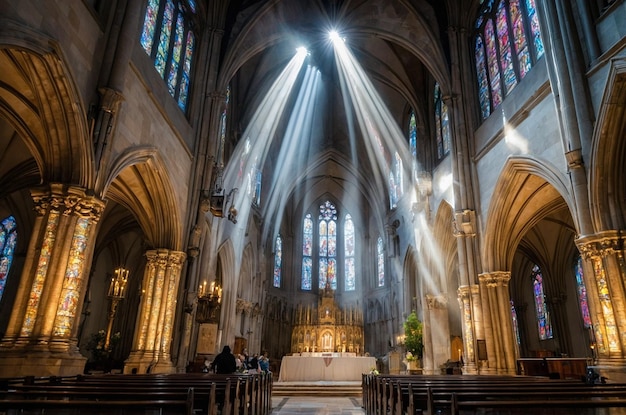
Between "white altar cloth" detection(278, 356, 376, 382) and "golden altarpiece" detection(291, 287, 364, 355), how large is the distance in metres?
8.71

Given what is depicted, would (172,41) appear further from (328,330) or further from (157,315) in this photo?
(328,330)

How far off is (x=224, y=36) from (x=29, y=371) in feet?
49.2

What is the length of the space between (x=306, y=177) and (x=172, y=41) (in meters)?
19.4

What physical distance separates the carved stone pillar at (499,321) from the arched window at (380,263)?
15576 millimetres

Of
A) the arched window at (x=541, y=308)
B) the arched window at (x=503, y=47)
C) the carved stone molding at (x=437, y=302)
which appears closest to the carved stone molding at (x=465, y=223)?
the arched window at (x=503, y=47)

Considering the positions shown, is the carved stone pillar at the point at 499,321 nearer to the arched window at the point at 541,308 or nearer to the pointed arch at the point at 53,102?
the arched window at the point at 541,308

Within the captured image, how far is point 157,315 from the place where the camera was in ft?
45.3

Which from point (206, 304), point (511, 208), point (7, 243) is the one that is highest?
point (511, 208)

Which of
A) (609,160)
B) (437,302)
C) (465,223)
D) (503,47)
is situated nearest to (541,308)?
(437,302)

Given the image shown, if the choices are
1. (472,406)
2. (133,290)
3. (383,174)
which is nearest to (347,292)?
(383,174)

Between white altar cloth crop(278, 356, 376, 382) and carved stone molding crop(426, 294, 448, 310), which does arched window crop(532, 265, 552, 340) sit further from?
white altar cloth crop(278, 356, 376, 382)

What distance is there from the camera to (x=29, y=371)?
25.5ft

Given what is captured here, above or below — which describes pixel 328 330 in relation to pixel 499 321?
above

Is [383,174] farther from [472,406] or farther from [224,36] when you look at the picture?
[472,406]
